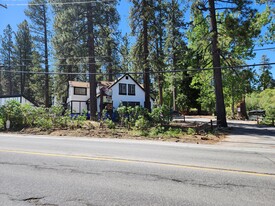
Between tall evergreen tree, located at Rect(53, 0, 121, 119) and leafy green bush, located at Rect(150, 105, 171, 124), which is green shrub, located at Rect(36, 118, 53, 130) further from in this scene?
leafy green bush, located at Rect(150, 105, 171, 124)

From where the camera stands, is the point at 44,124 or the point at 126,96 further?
the point at 126,96

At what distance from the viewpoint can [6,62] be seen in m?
52.6

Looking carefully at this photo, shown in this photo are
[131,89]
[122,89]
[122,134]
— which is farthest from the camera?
[131,89]

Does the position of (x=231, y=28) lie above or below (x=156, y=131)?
above

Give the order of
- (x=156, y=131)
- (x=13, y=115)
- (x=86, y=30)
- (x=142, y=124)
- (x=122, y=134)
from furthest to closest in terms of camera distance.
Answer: (x=86, y=30)
(x=13, y=115)
(x=142, y=124)
(x=156, y=131)
(x=122, y=134)

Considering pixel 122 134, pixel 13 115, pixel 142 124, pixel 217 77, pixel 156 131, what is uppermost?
pixel 217 77

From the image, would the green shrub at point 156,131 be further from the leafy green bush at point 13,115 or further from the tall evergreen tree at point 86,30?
the leafy green bush at point 13,115

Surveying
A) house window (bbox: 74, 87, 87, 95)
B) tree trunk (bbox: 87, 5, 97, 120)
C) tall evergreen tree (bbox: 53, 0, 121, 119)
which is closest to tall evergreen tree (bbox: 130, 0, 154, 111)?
tall evergreen tree (bbox: 53, 0, 121, 119)

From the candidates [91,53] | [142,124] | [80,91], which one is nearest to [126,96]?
[80,91]

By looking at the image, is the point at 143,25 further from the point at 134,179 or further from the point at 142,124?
the point at 134,179

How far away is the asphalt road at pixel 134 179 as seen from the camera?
4188mm

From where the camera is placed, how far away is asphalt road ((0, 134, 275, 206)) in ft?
13.7

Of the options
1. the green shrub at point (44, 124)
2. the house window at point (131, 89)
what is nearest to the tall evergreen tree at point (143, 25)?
the green shrub at point (44, 124)

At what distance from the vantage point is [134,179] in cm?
529
